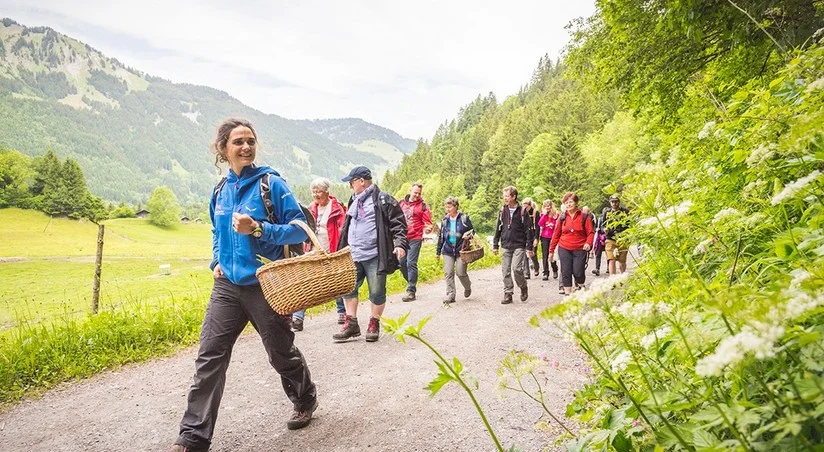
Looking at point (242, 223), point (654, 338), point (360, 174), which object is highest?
point (360, 174)

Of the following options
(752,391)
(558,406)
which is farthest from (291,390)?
(752,391)

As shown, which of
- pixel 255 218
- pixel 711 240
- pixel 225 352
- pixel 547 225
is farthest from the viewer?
pixel 547 225

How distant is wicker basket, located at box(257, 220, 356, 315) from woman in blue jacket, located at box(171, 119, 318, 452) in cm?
26

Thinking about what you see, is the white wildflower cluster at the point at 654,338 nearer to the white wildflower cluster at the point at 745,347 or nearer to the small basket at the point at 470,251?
the white wildflower cluster at the point at 745,347

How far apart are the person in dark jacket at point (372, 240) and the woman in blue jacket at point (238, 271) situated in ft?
8.55

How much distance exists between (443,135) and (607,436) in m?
127

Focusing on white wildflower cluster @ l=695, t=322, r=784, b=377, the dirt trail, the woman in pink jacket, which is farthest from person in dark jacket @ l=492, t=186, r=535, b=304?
white wildflower cluster @ l=695, t=322, r=784, b=377

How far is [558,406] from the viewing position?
3828 millimetres

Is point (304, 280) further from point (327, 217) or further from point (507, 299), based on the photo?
point (507, 299)

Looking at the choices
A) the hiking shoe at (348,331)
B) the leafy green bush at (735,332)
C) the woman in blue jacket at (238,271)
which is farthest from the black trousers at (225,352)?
the hiking shoe at (348,331)

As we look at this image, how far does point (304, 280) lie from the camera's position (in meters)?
3.21

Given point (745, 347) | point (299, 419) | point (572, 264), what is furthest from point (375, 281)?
point (745, 347)

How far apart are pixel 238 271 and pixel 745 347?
3193 mm

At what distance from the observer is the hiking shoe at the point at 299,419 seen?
3.73m
